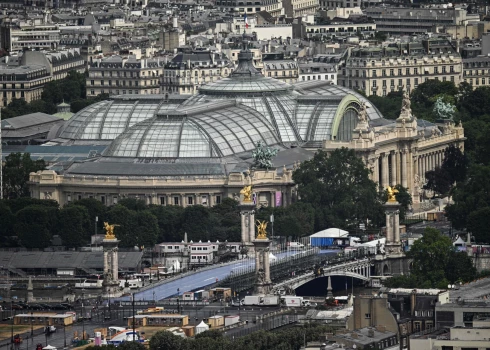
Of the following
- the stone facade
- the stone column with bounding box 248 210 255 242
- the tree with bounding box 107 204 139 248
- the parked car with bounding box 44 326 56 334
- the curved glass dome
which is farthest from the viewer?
the curved glass dome

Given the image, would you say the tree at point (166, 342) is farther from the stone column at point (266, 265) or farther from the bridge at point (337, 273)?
the bridge at point (337, 273)

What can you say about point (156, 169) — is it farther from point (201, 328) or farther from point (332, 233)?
point (201, 328)

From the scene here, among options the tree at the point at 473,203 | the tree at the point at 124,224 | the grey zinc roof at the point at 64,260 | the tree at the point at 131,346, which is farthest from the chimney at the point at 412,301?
the tree at the point at 124,224

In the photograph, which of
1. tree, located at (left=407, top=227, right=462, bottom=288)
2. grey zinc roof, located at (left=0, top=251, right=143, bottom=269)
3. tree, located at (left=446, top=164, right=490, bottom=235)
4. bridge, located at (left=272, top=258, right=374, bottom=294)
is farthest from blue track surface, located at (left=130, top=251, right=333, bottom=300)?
tree, located at (left=446, top=164, right=490, bottom=235)

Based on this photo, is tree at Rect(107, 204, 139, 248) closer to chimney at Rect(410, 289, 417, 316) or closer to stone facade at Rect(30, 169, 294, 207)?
stone facade at Rect(30, 169, 294, 207)

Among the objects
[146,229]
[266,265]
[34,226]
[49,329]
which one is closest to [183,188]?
[146,229]

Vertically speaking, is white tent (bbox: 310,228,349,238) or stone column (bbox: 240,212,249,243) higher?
stone column (bbox: 240,212,249,243)
